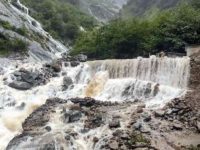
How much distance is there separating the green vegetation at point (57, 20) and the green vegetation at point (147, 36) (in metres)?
24.9

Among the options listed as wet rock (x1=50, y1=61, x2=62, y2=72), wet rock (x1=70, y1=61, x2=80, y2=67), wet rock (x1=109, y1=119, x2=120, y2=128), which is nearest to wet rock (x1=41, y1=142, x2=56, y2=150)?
wet rock (x1=109, y1=119, x2=120, y2=128)

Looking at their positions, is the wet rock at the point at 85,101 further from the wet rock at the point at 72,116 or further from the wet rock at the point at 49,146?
the wet rock at the point at 49,146

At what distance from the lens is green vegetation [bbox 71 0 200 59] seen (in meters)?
44.5

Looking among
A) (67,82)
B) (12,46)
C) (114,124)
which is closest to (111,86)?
(67,82)

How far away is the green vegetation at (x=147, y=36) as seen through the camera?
1752 inches

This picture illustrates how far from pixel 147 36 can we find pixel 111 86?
433 inches

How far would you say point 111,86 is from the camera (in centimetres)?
3875

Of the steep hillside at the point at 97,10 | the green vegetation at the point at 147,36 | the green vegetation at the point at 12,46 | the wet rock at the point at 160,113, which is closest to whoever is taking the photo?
the wet rock at the point at 160,113

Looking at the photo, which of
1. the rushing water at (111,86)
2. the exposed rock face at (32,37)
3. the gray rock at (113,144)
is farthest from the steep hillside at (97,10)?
the gray rock at (113,144)

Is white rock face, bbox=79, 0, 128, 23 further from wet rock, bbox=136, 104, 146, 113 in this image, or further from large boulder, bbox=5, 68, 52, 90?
wet rock, bbox=136, 104, 146, 113

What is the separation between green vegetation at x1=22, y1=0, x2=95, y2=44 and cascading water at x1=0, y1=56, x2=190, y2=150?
121 ft

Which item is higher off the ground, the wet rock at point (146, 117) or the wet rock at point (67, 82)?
the wet rock at point (67, 82)

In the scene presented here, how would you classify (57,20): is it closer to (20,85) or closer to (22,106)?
(20,85)

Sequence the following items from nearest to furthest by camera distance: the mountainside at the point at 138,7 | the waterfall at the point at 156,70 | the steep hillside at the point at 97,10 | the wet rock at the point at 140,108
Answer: the wet rock at the point at 140,108, the waterfall at the point at 156,70, the mountainside at the point at 138,7, the steep hillside at the point at 97,10
